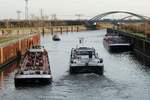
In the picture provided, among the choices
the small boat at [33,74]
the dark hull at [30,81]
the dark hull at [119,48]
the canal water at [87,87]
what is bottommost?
the dark hull at [119,48]

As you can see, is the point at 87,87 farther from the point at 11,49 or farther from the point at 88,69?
the point at 11,49

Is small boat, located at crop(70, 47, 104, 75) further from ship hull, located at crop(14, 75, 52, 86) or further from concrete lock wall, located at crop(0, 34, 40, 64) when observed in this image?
concrete lock wall, located at crop(0, 34, 40, 64)

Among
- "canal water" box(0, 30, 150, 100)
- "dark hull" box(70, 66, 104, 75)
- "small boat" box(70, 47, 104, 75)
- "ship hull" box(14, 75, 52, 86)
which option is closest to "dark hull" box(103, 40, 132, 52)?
"canal water" box(0, 30, 150, 100)

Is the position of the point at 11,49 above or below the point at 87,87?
above

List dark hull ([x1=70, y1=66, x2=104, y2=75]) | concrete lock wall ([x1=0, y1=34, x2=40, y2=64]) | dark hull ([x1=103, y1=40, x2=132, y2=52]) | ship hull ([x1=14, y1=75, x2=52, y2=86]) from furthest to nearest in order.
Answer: dark hull ([x1=103, y1=40, x2=132, y2=52])
concrete lock wall ([x1=0, y1=34, x2=40, y2=64])
dark hull ([x1=70, y1=66, x2=104, y2=75])
ship hull ([x1=14, y1=75, x2=52, y2=86])

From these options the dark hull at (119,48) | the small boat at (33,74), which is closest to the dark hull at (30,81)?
the small boat at (33,74)

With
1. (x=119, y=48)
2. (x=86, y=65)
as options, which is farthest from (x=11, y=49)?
(x=119, y=48)

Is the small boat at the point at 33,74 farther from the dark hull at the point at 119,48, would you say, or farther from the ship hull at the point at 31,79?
the dark hull at the point at 119,48

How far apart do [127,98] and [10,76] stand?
17506 millimetres

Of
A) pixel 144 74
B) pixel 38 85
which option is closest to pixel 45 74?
pixel 38 85

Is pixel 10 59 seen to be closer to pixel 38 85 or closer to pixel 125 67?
pixel 125 67

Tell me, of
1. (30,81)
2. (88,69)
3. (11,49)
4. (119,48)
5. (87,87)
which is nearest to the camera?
(30,81)

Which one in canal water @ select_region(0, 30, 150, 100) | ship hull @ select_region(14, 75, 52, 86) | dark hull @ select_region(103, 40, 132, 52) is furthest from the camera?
dark hull @ select_region(103, 40, 132, 52)

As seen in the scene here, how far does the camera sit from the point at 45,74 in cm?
4941
